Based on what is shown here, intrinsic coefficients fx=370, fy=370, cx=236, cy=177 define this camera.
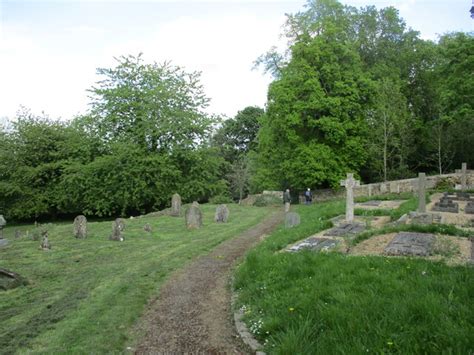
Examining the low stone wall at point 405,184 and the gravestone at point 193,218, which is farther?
the low stone wall at point 405,184

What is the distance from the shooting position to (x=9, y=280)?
25.1 feet

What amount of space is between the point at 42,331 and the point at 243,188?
40.4m

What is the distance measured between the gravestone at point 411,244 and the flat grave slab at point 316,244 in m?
1.34

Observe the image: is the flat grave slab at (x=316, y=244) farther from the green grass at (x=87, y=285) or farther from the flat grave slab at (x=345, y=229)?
the green grass at (x=87, y=285)

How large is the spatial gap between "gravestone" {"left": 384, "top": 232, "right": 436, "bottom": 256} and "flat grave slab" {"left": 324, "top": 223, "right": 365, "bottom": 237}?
172 centimetres

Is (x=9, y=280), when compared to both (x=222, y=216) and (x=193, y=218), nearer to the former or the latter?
(x=193, y=218)

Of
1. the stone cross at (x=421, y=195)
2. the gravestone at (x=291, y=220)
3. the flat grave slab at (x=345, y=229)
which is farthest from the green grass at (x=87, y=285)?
the stone cross at (x=421, y=195)

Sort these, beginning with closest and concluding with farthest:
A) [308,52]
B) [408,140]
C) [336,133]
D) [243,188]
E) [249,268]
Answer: [249,268] → [336,133] → [308,52] → [408,140] → [243,188]

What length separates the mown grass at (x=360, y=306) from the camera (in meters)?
3.77

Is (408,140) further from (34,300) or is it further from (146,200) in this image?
(34,300)

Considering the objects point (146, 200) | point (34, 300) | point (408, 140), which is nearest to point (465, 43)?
point (408, 140)

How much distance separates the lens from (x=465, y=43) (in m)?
29.4

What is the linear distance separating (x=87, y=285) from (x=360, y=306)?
222 inches

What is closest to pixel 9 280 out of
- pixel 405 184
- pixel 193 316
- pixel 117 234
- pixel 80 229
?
pixel 193 316
